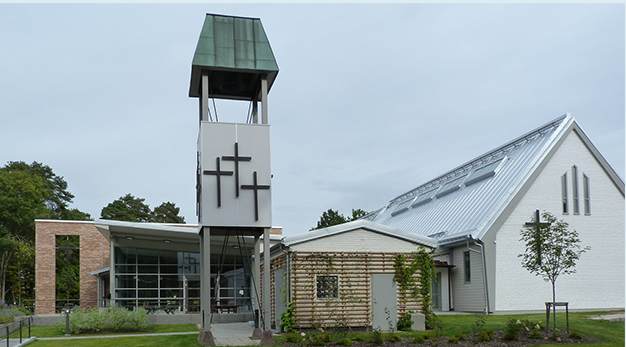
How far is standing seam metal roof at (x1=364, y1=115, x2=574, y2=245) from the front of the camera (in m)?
25.3

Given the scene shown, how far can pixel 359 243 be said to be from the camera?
1953 centimetres

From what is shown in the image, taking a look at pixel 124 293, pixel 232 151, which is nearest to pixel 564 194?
pixel 232 151

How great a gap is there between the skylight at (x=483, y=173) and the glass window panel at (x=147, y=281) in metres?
17.2

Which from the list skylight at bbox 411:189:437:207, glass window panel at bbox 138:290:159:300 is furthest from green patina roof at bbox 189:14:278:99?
skylight at bbox 411:189:437:207

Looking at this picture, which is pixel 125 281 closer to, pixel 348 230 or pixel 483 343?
pixel 348 230

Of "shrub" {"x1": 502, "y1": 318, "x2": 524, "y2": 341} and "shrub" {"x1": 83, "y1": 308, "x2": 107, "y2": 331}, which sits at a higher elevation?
"shrub" {"x1": 502, "y1": 318, "x2": 524, "y2": 341}

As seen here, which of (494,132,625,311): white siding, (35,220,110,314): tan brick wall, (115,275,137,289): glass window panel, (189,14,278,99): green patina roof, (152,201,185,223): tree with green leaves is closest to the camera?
(189,14,278,99): green patina roof

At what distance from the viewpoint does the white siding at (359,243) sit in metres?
19.1

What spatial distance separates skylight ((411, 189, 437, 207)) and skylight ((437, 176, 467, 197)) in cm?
115

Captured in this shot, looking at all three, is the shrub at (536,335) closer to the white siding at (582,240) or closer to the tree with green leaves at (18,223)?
the white siding at (582,240)

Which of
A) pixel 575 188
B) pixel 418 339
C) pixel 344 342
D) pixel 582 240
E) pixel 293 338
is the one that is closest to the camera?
pixel 344 342

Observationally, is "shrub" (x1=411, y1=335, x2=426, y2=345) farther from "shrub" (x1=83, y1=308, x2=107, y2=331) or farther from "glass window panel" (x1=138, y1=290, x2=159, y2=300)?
"glass window panel" (x1=138, y1=290, x2=159, y2=300)

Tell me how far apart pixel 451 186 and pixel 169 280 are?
54.1 ft

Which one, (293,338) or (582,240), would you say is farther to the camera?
(582,240)
